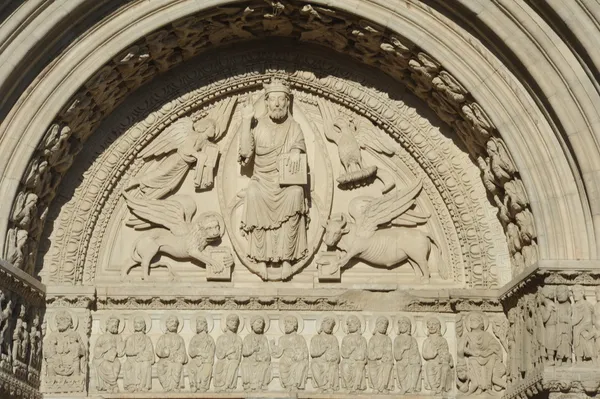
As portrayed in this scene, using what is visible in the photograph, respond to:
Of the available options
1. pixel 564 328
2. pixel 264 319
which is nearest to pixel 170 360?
pixel 264 319

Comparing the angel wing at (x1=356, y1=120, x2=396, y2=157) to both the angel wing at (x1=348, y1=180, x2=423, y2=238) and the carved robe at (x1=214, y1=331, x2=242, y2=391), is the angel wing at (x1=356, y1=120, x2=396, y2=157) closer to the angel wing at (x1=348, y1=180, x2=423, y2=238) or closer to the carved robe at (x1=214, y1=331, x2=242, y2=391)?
the angel wing at (x1=348, y1=180, x2=423, y2=238)

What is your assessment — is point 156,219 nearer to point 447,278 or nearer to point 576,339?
point 447,278

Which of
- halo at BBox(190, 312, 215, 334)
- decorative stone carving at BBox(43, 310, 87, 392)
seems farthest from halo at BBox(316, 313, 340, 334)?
decorative stone carving at BBox(43, 310, 87, 392)

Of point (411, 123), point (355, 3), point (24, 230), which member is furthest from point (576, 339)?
point (24, 230)

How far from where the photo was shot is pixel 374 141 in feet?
42.8

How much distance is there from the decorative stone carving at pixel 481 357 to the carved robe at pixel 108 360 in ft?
10.5

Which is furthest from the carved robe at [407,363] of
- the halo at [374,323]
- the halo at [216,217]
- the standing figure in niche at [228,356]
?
the halo at [216,217]

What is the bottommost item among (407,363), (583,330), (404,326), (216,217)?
(407,363)

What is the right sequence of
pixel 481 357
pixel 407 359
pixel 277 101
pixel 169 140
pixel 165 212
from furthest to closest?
pixel 169 140
pixel 277 101
pixel 165 212
pixel 407 359
pixel 481 357

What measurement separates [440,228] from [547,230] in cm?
147

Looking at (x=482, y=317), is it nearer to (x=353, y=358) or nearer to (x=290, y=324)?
(x=353, y=358)

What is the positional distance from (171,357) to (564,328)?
363cm

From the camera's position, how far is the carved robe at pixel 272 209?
12.7 meters

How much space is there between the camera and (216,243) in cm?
1282
